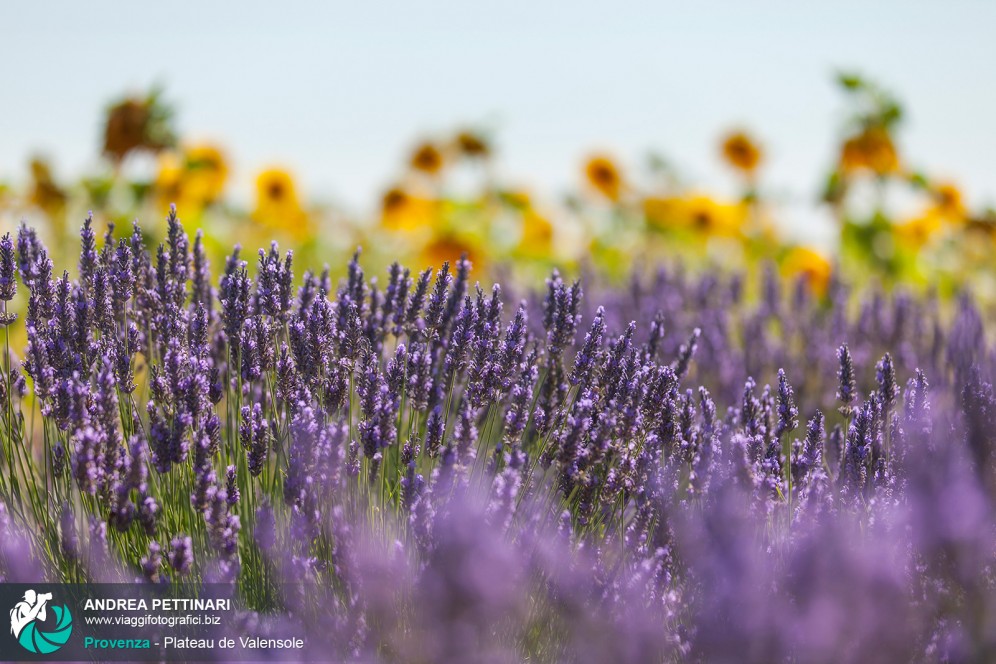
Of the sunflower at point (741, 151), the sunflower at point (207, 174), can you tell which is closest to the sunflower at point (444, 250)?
the sunflower at point (207, 174)

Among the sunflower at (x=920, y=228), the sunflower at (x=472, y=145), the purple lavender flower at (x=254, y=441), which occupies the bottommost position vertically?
the sunflower at (x=920, y=228)

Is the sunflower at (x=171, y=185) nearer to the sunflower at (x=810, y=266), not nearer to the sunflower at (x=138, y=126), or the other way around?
the sunflower at (x=138, y=126)

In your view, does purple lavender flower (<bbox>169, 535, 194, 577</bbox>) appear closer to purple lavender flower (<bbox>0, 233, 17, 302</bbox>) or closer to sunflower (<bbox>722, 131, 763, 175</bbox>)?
purple lavender flower (<bbox>0, 233, 17, 302</bbox>)

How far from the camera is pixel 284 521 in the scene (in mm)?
2291

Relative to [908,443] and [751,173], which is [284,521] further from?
[751,173]

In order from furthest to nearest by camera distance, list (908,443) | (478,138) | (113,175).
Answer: (478,138) < (113,175) < (908,443)

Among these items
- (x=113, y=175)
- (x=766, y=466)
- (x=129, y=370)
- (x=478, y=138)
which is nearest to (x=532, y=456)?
(x=766, y=466)

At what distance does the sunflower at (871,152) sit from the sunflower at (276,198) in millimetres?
4107

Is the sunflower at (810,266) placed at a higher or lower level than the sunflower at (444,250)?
lower

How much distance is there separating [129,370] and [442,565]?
1058mm

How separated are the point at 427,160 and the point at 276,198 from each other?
4.01ft

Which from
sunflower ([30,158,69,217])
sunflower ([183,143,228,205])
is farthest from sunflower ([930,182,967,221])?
sunflower ([30,158,69,217])

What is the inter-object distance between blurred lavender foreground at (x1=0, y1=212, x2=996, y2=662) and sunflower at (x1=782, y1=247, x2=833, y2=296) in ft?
14.3

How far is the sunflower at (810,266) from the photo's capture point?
6918 mm
